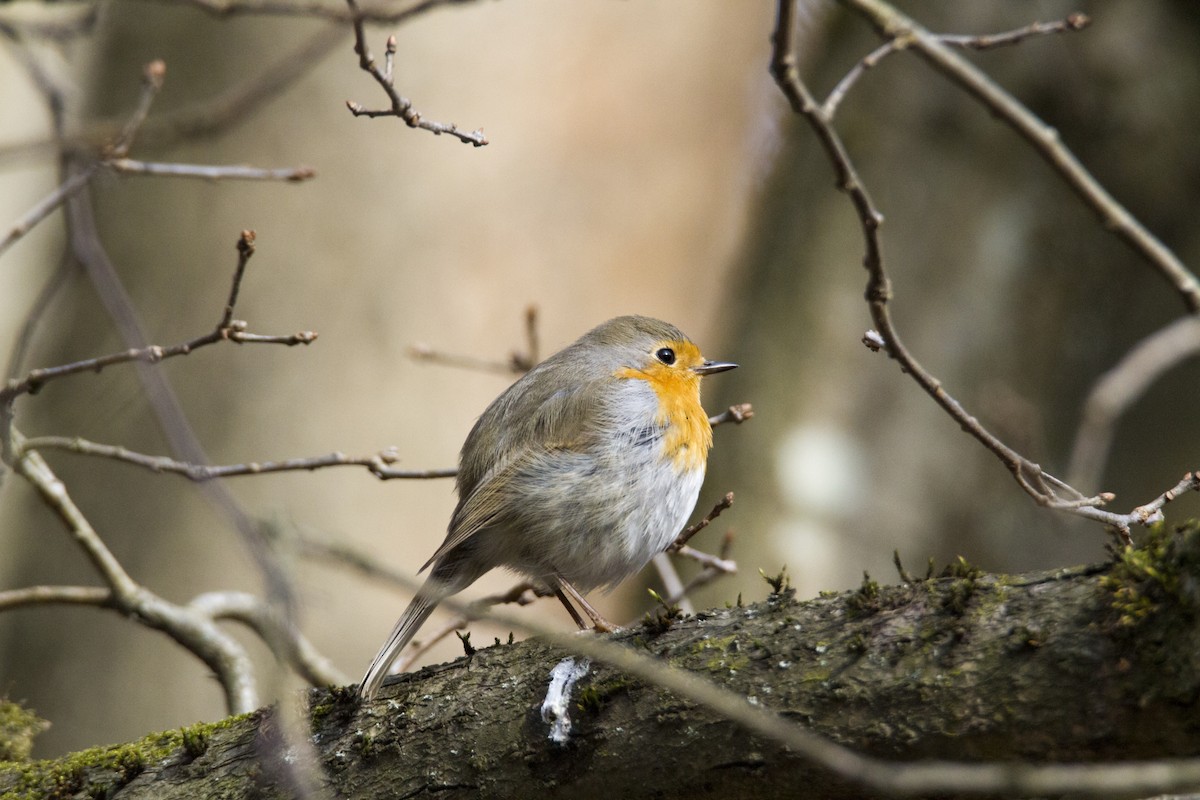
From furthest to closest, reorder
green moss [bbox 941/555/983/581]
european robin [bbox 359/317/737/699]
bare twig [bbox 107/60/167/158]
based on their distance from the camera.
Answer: european robin [bbox 359/317/737/699] → bare twig [bbox 107/60/167/158] → green moss [bbox 941/555/983/581]

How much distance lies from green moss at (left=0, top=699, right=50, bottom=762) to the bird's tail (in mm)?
1099

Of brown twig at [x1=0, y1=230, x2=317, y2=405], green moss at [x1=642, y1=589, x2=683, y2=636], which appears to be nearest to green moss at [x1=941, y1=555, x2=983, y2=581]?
green moss at [x1=642, y1=589, x2=683, y2=636]

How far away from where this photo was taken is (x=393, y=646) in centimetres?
323

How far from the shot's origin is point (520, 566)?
3.78 metres

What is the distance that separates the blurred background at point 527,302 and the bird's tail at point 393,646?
2607 mm

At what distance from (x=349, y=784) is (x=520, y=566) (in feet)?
3.89

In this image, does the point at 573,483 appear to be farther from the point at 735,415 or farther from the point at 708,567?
the point at 708,567

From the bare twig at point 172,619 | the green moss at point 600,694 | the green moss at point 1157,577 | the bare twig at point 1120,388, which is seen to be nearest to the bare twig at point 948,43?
the bare twig at point 1120,388

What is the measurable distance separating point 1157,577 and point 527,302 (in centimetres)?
556

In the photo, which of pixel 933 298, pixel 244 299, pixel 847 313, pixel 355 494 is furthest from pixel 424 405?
pixel 933 298

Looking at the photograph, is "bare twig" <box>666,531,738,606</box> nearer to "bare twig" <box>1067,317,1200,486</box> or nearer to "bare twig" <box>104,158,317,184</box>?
"bare twig" <box>1067,317,1200,486</box>

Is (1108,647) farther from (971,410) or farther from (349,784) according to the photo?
(971,410)

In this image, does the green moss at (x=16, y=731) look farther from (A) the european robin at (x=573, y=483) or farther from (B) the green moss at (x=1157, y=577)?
(B) the green moss at (x=1157, y=577)

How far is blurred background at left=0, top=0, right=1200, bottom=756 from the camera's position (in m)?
6.27
